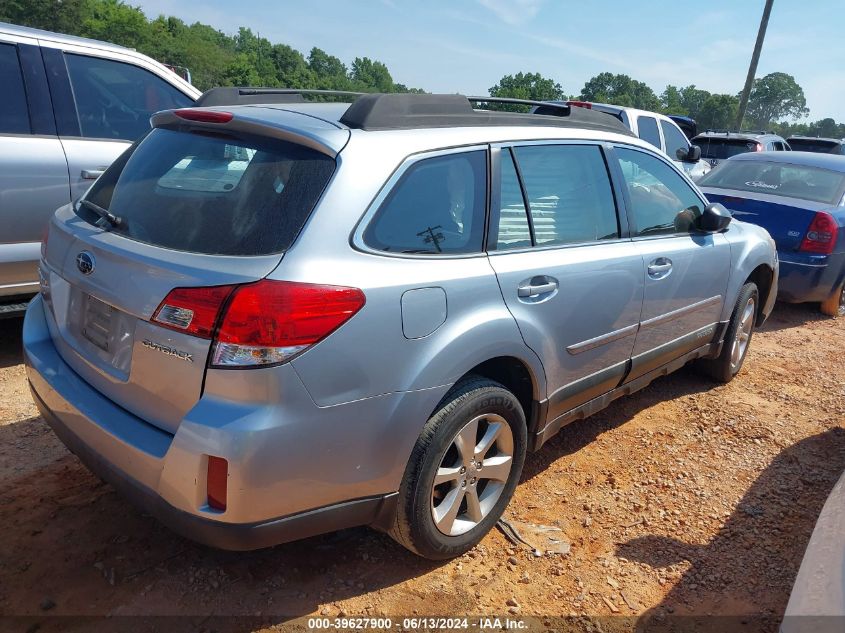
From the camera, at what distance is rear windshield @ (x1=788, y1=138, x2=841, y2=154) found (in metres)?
17.1

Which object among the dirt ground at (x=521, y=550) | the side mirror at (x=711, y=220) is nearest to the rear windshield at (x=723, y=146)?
the side mirror at (x=711, y=220)

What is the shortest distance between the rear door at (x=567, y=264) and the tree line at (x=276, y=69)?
16106 mm

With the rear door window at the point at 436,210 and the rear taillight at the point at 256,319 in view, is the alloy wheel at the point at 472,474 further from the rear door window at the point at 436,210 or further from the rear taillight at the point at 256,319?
the rear taillight at the point at 256,319

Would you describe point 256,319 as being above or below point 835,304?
above

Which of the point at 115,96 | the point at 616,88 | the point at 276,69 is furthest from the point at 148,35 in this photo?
the point at 616,88

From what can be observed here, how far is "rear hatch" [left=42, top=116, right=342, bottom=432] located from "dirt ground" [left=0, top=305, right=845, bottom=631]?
0.73 m

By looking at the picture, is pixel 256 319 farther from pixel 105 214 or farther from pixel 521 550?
pixel 521 550

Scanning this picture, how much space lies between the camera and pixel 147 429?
2.16 meters

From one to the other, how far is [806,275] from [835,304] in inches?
36.9

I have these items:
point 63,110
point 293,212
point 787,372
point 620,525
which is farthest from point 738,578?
point 63,110

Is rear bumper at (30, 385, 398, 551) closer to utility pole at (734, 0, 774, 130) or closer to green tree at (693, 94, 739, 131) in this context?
utility pole at (734, 0, 774, 130)

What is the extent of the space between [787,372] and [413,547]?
4061mm

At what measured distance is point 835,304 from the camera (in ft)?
23.0

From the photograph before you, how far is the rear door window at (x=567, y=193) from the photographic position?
2914mm
